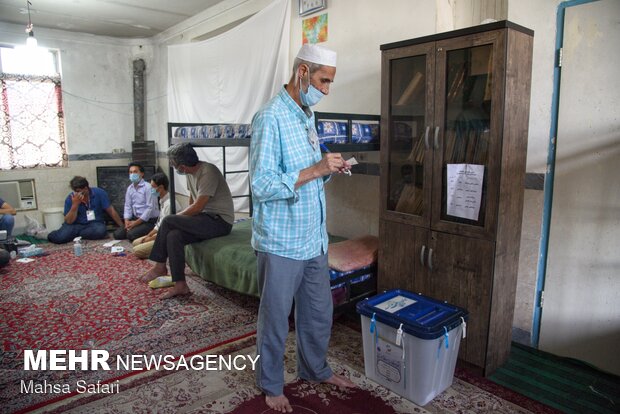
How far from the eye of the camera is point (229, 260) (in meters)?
3.59

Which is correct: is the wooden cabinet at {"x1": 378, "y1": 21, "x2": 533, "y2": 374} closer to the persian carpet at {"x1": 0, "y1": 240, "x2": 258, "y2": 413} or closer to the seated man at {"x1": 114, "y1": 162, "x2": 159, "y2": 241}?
the persian carpet at {"x1": 0, "y1": 240, "x2": 258, "y2": 413}

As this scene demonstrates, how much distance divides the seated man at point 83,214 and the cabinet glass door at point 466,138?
16.1 feet

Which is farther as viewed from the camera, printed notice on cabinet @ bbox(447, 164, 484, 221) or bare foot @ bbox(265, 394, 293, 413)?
printed notice on cabinet @ bbox(447, 164, 484, 221)

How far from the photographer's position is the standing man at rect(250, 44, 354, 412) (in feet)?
6.52

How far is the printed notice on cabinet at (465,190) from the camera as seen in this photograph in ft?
8.20

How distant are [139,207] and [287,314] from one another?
4.34 m

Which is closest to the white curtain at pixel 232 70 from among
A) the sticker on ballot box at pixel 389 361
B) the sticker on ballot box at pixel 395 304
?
the sticker on ballot box at pixel 395 304

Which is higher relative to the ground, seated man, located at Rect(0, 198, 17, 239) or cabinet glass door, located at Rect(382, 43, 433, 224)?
cabinet glass door, located at Rect(382, 43, 433, 224)

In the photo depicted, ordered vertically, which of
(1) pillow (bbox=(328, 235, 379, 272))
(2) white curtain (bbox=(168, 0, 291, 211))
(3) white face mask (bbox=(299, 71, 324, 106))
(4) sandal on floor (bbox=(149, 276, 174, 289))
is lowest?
(4) sandal on floor (bbox=(149, 276, 174, 289))

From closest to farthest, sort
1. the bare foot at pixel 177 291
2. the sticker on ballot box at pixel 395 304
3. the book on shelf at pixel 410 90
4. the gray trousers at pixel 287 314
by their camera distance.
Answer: the gray trousers at pixel 287 314, the sticker on ballot box at pixel 395 304, the book on shelf at pixel 410 90, the bare foot at pixel 177 291

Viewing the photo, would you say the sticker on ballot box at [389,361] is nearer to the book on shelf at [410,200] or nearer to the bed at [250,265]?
the bed at [250,265]

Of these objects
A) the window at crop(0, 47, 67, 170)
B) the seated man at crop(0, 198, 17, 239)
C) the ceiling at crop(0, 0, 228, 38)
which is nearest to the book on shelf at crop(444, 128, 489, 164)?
the ceiling at crop(0, 0, 228, 38)

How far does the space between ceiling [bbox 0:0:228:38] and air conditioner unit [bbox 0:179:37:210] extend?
236 centimetres

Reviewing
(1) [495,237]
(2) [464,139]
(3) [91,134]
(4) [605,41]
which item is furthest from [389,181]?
(3) [91,134]
